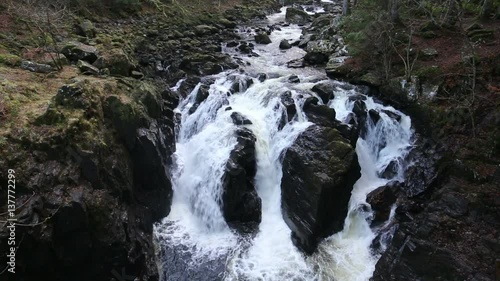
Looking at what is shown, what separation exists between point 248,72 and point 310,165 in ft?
36.7

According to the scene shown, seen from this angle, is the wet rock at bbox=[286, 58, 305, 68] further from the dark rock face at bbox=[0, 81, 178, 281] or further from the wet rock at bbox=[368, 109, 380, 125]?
the dark rock face at bbox=[0, 81, 178, 281]

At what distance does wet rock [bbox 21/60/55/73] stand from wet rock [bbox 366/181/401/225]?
1478 centimetres

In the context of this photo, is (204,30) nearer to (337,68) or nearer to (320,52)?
(320,52)

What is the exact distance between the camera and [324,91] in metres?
17.8

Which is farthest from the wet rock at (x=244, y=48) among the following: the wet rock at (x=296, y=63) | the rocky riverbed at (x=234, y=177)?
the rocky riverbed at (x=234, y=177)

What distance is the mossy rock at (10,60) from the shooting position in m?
14.2

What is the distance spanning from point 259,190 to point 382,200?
5.10 meters

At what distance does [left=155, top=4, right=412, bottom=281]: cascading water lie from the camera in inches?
477

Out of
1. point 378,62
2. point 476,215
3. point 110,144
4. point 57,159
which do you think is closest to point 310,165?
point 476,215

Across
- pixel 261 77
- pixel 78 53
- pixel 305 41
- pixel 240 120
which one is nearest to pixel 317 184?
pixel 240 120

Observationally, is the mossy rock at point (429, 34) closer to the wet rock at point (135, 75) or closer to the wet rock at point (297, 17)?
the wet rock at point (135, 75)

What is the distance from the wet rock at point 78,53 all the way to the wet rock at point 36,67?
186cm

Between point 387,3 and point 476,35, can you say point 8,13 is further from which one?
point 476,35

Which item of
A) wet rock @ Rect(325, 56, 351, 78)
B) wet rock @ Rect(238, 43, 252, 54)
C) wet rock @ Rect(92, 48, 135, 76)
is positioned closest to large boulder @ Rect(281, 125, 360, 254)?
wet rock @ Rect(325, 56, 351, 78)
